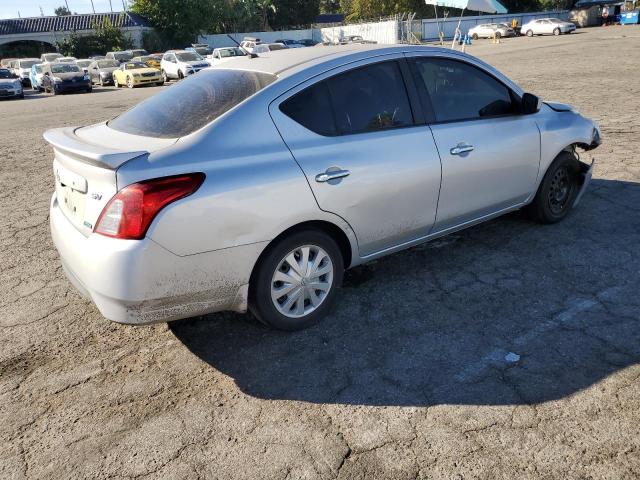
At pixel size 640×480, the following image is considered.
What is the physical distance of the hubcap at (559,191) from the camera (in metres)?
4.84

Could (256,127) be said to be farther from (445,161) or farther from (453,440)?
(453,440)

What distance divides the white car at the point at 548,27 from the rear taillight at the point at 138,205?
160ft

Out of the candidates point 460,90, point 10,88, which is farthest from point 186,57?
point 460,90

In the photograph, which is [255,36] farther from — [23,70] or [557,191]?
[557,191]

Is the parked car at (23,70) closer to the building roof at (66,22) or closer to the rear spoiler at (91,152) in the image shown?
the building roof at (66,22)

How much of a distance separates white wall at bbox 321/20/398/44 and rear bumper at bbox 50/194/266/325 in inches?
1635

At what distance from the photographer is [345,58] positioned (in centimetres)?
358

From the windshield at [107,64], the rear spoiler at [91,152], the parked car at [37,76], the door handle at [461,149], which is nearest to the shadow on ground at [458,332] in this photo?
the door handle at [461,149]

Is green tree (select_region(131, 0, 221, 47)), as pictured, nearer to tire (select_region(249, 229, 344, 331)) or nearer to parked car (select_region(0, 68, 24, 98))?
parked car (select_region(0, 68, 24, 98))

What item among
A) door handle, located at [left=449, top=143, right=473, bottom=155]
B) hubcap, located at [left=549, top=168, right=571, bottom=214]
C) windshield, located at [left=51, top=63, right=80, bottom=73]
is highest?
door handle, located at [left=449, top=143, right=473, bottom=155]

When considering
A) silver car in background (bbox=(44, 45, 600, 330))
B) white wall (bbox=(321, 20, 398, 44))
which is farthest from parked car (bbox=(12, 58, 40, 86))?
silver car in background (bbox=(44, 45, 600, 330))

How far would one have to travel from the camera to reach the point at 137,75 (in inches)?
1050

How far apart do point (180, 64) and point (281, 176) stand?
26.9 m

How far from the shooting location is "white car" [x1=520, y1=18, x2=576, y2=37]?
43.9 metres
